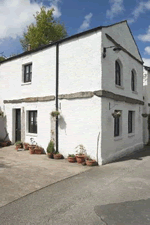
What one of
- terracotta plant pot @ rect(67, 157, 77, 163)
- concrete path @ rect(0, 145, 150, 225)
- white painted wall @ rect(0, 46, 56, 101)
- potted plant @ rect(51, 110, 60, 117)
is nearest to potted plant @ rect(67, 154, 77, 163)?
terracotta plant pot @ rect(67, 157, 77, 163)

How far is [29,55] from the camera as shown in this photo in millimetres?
11586

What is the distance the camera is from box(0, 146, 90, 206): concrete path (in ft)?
17.4

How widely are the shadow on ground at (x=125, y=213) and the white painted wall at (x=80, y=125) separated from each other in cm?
373

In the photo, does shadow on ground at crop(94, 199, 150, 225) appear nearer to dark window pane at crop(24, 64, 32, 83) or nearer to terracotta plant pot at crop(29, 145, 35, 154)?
terracotta plant pot at crop(29, 145, 35, 154)

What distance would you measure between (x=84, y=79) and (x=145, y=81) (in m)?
7.88

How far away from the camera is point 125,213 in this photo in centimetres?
409

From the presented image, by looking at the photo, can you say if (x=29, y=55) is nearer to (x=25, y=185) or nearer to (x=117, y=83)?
(x=117, y=83)

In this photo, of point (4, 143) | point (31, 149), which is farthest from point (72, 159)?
point (4, 143)

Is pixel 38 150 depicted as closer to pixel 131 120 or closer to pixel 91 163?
pixel 91 163

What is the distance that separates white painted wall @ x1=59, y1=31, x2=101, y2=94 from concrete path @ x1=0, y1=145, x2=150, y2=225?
13.8ft

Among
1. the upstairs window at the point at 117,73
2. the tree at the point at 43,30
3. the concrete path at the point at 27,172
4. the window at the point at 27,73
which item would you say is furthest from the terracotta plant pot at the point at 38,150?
the tree at the point at 43,30

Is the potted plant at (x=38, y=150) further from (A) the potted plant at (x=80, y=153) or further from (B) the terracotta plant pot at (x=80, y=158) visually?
(B) the terracotta plant pot at (x=80, y=158)

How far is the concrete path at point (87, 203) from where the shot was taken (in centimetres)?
381

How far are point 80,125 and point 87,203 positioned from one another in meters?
4.57
